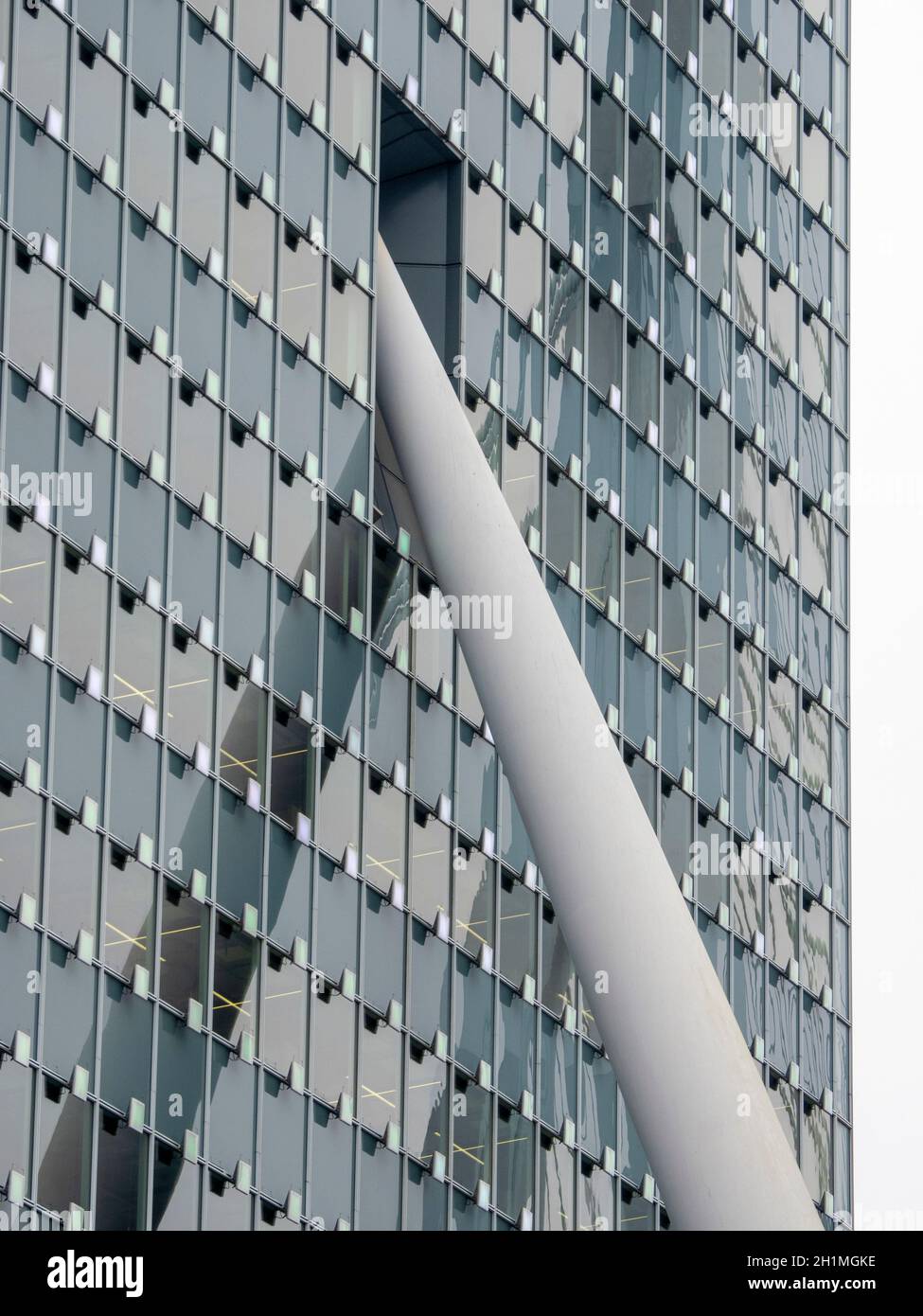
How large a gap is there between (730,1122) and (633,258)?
25.8 m

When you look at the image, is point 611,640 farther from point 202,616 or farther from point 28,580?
point 28,580

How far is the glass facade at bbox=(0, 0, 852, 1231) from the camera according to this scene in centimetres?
4919

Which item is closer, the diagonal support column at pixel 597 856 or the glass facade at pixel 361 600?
the glass facade at pixel 361 600

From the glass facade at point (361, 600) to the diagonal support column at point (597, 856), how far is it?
36.6 inches

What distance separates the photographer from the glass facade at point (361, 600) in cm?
4919

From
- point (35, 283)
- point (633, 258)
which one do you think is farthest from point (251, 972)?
point (633, 258)

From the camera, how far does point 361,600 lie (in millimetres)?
57625

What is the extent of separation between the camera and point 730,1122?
50812mm

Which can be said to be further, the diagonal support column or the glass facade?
the diagonal support column

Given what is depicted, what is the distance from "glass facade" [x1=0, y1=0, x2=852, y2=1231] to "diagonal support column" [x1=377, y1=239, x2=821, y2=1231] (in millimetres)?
930

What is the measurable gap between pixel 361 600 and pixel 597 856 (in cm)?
713

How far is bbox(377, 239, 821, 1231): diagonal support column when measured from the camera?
1999 inches

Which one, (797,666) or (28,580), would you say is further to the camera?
(797,666)
